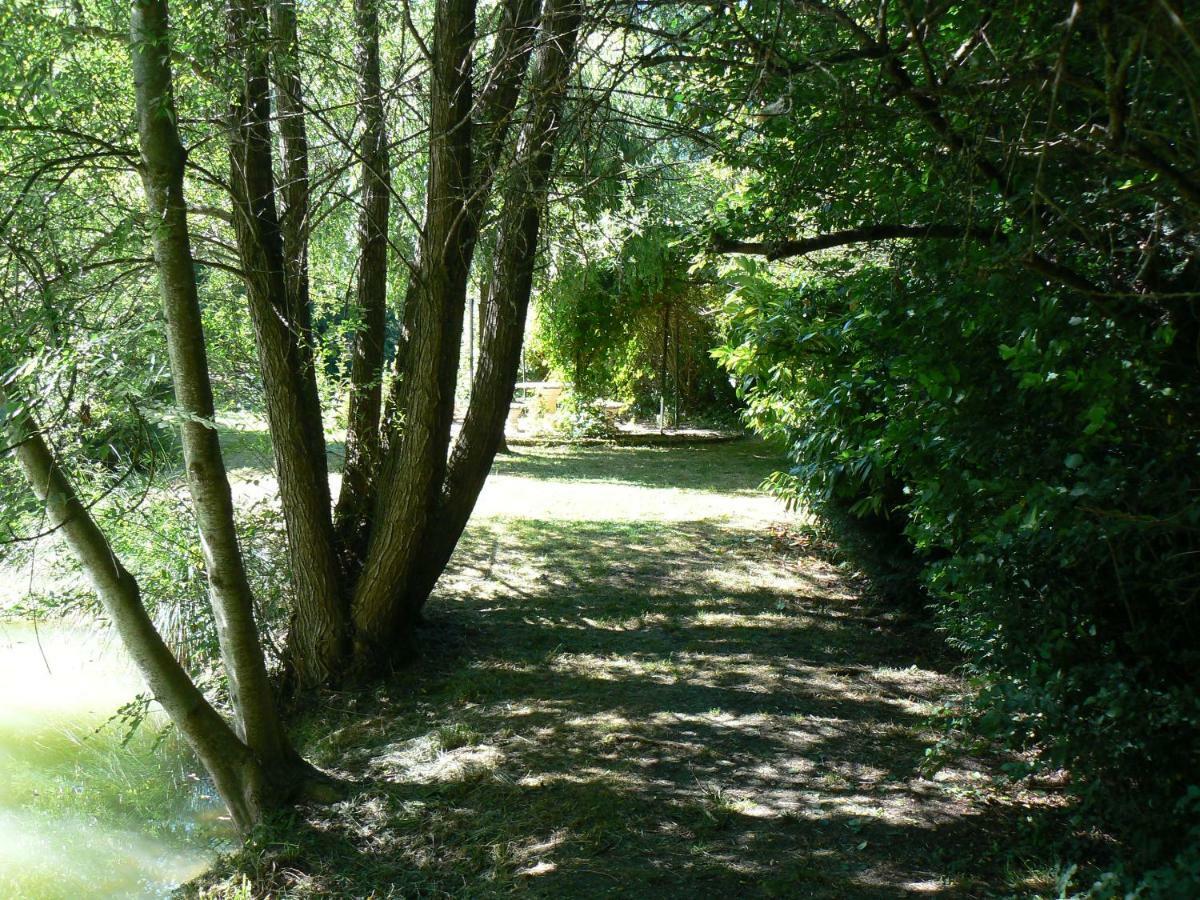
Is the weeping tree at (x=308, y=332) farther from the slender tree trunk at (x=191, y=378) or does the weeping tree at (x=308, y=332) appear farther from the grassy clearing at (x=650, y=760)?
the grassy clearing at (x=650, y=760)

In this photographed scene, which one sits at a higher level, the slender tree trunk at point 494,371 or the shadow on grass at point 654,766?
the slender tree trunk at point 494,371

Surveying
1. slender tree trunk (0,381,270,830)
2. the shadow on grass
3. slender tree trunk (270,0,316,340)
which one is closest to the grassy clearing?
the shadow on grass

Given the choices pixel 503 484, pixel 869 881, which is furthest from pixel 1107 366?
pixel 503 484

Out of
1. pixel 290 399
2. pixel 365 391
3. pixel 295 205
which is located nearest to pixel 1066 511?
pixel 290 399

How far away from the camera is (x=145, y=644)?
A: 4473 mm

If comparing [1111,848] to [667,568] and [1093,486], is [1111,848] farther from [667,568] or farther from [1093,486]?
[667,568]

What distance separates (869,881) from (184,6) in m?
4.84

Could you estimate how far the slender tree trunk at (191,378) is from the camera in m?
4.01

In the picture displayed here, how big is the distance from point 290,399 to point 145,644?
1832mm

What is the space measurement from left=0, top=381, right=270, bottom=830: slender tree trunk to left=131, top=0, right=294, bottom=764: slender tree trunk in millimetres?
122

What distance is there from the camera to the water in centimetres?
518

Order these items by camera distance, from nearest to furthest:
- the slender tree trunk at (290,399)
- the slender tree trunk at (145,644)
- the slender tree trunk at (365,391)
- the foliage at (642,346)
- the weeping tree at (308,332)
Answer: the slender tree trunk at (145,644) < the weeping tree at (308,332) < the slender tree trunk at (290,399) < the slender tree trunk at (365,391) < the foliage at (642,346)

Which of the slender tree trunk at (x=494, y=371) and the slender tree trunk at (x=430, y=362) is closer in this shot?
the slender tree trunk at (x=430, y=362)

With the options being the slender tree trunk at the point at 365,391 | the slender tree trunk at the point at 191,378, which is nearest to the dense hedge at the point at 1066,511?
the slender tree trunk at the point at 191,378
